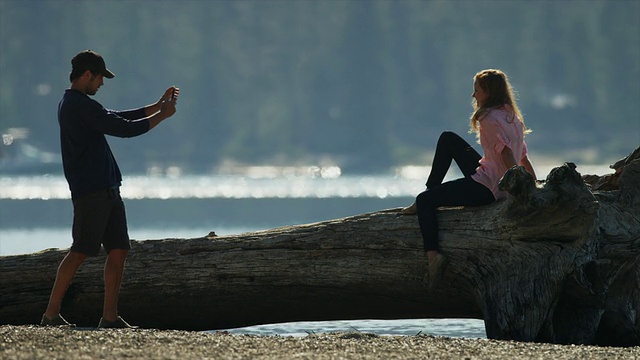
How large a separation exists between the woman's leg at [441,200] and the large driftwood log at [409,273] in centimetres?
11

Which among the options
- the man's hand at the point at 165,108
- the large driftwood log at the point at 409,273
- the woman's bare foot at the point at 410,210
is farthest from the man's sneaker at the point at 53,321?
the woman's bare foot at the point at 410,210

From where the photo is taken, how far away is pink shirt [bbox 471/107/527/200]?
32.8 ft

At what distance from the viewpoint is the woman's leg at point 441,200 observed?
10062mm

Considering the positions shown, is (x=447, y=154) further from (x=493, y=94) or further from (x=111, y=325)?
(x=111, y=325)

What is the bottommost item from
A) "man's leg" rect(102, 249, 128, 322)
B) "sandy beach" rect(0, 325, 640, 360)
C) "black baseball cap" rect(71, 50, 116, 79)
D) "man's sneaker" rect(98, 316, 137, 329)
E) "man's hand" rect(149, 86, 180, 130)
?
"sandy beach" rect(0, 325, 640, 360)

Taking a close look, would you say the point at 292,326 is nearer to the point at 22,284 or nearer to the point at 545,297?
the point at 22,284

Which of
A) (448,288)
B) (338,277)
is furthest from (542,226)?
(338,277)

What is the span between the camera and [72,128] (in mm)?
9625

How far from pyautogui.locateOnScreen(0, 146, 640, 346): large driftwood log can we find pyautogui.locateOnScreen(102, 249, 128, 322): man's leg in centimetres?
106

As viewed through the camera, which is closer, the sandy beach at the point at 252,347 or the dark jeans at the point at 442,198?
the sandy beach at the point at 252,347

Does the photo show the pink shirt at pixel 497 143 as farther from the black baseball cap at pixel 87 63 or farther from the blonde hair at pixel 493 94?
the black baseball cap at pixel 87 63

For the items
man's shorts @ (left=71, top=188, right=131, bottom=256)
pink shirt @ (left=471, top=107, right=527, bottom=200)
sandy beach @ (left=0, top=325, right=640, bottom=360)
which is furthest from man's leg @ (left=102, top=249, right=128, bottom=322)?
pink shirt @ (left=471, top=107, right=527, bottom=200)

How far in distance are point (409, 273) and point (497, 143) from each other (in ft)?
4.79

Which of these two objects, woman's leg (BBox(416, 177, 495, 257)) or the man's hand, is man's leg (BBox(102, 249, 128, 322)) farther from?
woman's leg (BBox(416, 177, 495, 257))
